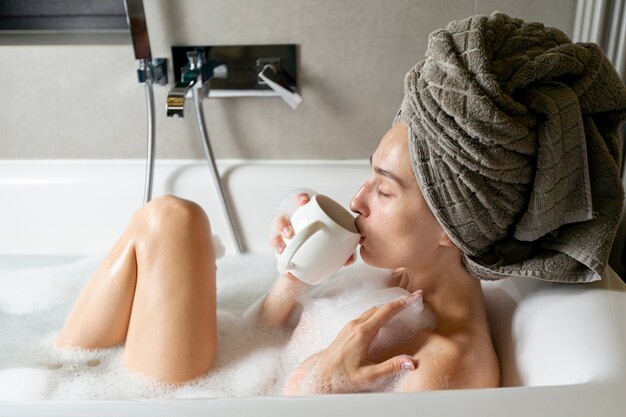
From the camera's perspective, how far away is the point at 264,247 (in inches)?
74.2

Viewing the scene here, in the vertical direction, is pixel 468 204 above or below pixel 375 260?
above

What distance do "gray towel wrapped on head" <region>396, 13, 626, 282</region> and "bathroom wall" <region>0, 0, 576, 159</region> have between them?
2.44 ft

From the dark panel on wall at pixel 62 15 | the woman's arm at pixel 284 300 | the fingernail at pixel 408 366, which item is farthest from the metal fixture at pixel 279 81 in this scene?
the fingernail at pixel 408 366

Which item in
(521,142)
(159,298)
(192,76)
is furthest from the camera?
(192,76)

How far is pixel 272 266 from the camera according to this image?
1.80 metres

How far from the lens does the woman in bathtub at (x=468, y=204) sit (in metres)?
1.01

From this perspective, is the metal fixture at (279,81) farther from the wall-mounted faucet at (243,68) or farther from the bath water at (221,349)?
the bath water at (221,349)

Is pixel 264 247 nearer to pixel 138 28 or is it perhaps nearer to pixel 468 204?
pixel 138 28

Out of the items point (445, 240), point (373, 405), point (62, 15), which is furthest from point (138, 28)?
point (373, 405)

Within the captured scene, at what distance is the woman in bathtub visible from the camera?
101 centimetres

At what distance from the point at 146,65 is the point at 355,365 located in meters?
1.03

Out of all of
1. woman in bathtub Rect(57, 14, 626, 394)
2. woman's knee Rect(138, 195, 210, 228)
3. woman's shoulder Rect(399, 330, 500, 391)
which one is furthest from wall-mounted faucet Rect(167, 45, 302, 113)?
woman's shoulder Rect(399, 330, 500, 391)

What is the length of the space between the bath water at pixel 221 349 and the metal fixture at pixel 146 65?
396mm

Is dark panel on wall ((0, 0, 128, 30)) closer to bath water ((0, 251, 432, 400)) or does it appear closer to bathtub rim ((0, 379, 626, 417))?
bath water ((0, 251, 432, 400))
